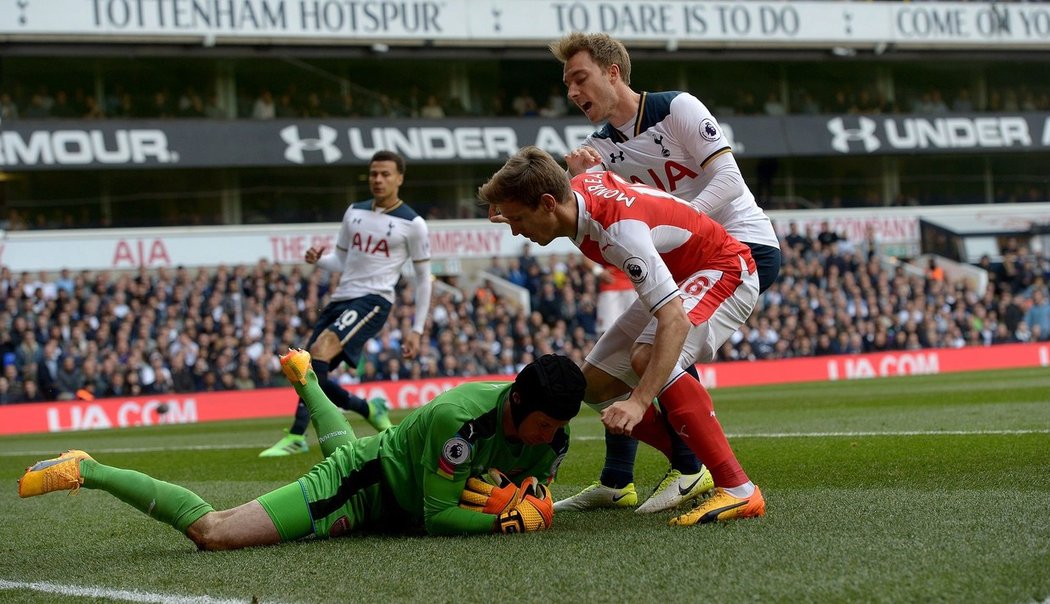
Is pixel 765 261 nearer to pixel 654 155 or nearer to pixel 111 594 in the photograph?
pixel 654 155

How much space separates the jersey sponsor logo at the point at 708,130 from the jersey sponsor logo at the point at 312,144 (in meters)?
24.9

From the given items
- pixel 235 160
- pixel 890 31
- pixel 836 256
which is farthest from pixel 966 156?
pixel 235 160

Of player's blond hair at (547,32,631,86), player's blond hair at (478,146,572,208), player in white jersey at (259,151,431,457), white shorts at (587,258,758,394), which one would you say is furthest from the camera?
player in white jersey at (259,151,431,457)

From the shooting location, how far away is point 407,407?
71.8 feet

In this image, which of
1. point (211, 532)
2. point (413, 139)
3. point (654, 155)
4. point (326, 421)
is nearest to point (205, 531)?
point (211, 532)

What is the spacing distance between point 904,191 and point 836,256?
385 inches

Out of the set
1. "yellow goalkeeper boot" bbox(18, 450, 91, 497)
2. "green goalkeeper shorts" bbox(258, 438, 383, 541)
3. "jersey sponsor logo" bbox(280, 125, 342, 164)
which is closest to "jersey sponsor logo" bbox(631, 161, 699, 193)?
"green goalkeeper shorts" bbox(258, 438, 383, 541)

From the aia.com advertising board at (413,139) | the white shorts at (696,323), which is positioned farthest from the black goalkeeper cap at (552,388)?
the aia.com advertising board at (413,139)

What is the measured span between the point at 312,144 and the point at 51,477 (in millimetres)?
26229

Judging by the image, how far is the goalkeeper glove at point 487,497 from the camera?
5.14 meters

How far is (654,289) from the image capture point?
4.91 m

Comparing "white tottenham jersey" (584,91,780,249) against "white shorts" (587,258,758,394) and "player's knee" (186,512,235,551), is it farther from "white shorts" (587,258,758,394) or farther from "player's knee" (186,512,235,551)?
"player's knee" (186,512,235,551)

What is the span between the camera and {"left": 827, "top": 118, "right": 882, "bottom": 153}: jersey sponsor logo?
3509 centimetres

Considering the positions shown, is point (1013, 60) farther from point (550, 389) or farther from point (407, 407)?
point (550, 389)
